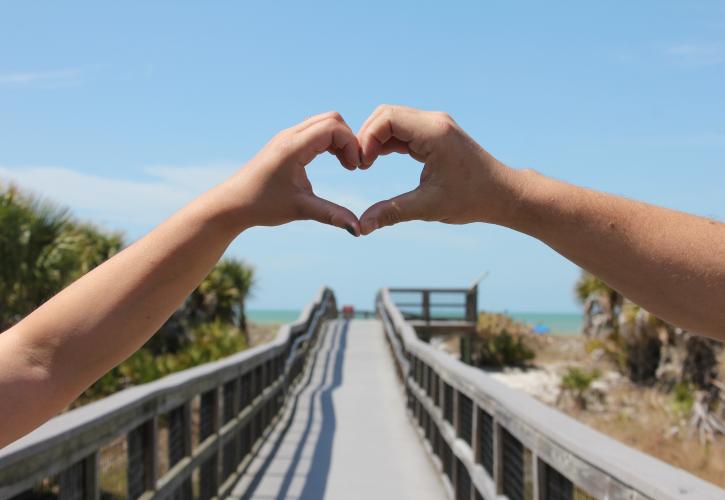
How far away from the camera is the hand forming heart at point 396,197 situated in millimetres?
1359

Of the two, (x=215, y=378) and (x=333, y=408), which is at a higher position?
(x=215, y=378)

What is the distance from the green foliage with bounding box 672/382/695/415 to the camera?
49.5 ft

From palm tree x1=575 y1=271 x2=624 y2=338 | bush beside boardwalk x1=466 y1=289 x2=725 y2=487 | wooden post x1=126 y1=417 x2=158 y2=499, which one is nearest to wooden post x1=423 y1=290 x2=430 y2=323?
bush beside boardwalk x1=466 y1=289 x2=725 y2=487

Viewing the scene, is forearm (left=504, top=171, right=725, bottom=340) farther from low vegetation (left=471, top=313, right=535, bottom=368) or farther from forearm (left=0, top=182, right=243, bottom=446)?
low vegetation (left=471, top=313, right=535, bottom=368)

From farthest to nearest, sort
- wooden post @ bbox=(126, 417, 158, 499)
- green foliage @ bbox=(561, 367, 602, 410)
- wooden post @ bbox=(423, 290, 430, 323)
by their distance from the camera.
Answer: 1. wooden post @ bbox=(423, 290, 430, 323)
2. green foliage @ bbox=(561, 367, 602, 410)
3. wooden post @ bbox=(126, 417, 158, 499)

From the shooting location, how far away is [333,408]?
11.3 m

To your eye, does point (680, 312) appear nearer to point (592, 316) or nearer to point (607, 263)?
point (607, 263)

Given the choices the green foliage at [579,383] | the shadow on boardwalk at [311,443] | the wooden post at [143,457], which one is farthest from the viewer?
the green foliage at [579,383]

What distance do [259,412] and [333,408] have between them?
280cm

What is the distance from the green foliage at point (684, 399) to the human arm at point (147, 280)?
1501cm

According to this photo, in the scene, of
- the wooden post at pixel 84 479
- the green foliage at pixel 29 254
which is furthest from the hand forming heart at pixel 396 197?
the green foliage at pixel 29 254

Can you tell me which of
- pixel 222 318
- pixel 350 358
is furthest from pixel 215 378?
pixel 222 318

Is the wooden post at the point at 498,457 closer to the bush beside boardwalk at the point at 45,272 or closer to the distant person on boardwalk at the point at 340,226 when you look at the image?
the distant person on boardwalk at the point at 340,226

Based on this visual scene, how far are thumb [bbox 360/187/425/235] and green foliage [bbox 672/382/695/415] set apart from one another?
14894 millimetres
